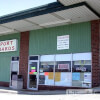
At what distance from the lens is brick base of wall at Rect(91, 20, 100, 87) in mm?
14227

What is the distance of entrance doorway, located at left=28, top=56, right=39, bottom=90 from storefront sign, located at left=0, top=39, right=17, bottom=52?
2.37 meters

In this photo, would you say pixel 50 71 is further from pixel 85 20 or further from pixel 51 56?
pixel 85 20

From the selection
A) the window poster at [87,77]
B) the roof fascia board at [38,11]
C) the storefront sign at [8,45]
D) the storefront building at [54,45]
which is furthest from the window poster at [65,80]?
the storefront sign at [8,45]

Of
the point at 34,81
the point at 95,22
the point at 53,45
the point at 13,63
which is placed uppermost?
the point at 95,22

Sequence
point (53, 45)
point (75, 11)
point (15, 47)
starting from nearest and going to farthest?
point (75, 11)
point (53, 45)
point (15, 47)

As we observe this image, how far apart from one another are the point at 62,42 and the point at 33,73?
3.80m

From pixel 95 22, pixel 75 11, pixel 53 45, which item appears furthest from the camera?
pixel 53 45

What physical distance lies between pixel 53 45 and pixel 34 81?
3.49 meters

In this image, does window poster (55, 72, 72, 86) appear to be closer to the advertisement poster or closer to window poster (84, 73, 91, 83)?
the advertisement poster

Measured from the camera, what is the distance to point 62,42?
1628 cm

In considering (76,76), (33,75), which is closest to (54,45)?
(76,76)

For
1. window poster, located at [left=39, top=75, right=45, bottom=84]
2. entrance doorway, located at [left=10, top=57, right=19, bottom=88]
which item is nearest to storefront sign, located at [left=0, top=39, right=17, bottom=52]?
entrance doorway, located at [left=10, top=57, right=19, bottom=88]

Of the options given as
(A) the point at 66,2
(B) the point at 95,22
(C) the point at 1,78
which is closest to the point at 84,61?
(B) the point at 95,22

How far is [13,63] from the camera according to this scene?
1972 cm
